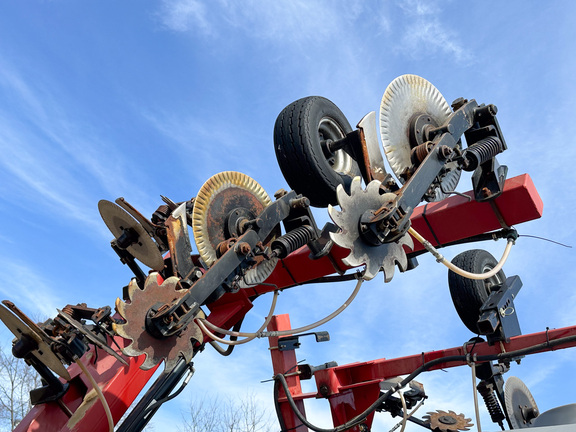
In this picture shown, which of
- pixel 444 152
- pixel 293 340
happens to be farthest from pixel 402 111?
pixel 293 340

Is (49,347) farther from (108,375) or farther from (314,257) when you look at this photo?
(314,257)

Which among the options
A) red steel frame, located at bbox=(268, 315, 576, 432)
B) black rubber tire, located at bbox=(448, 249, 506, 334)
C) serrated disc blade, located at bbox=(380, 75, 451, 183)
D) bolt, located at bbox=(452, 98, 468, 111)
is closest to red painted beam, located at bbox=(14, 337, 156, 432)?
red steel frame, located at bbox=(268, 315, 576, 432)

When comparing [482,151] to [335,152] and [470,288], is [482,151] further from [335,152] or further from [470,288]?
[470,288]

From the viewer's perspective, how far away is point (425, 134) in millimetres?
5699

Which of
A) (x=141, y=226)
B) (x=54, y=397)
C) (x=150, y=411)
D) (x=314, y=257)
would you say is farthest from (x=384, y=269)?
(x=54, y=397)

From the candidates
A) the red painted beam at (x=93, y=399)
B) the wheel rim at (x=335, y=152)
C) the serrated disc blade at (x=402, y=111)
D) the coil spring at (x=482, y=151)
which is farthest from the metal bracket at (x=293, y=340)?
the coil spring at (x=482, y=151)

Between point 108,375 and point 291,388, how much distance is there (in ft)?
6.01

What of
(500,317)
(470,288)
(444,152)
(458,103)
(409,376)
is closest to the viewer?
(444,152)

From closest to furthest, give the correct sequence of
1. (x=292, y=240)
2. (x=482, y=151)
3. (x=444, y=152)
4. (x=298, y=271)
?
(x=292, y=240), (x=444, y=152), (x=482, y=151), (x=298, y=271)

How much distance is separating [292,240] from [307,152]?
2.33ft

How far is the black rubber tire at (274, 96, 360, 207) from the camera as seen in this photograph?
17.1 ft

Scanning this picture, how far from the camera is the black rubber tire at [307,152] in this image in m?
5.23

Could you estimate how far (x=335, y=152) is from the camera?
18.7 ft

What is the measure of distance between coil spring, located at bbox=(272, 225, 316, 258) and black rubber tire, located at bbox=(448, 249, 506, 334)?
219cm
